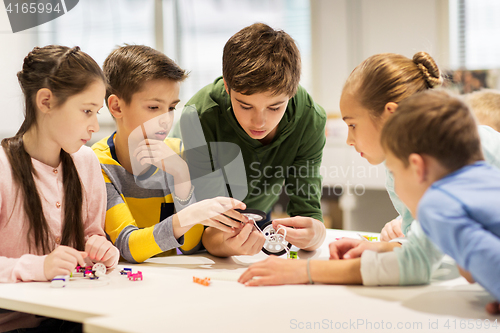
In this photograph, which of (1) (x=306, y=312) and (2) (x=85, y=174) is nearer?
(1) (x=306, y=312)

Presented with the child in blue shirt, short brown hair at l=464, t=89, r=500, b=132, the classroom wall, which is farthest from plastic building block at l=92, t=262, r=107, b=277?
the classroom wall

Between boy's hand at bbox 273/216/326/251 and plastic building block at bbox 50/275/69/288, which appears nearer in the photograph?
plastic building block at bbox 50/275/69/288

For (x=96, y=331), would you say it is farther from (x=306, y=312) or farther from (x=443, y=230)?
(x=443, y=230)

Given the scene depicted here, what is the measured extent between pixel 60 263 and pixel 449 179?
2.47 feet

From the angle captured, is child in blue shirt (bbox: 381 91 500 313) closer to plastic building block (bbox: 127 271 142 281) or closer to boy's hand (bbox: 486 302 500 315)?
boy's hand (bbox: 486 302 500 315)

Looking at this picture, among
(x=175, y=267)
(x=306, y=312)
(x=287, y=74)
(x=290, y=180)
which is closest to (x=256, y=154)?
(x=290, y=180)

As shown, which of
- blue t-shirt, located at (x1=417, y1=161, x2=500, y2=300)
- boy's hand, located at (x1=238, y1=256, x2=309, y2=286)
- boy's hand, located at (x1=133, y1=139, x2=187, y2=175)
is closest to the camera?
blue t-shirt, located at (x1=417, y1=161, x2=500, y2=300)

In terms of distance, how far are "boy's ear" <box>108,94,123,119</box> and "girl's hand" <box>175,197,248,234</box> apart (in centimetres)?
40

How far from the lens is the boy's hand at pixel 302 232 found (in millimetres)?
1098

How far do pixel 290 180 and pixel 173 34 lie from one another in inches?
81.7

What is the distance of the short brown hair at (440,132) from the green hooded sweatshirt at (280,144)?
2.25 ft

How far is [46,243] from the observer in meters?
0.96

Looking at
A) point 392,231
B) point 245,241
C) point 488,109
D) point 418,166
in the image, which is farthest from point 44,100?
point 488,109

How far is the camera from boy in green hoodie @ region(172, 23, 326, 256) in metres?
1.12
